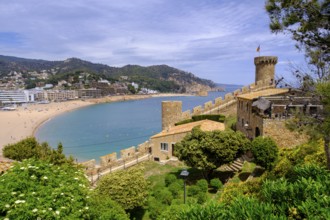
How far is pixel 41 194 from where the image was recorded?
516 cm

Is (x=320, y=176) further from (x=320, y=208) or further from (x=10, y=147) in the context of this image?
(x=10, y=147)

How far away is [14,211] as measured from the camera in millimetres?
4629

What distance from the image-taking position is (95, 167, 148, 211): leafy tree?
1177 cm

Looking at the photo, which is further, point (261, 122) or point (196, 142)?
point (261, 122)

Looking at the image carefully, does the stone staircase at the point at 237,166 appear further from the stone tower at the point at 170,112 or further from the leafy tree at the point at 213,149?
the stone tower at the point at 170,112

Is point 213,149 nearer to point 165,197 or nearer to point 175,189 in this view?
point 175,189

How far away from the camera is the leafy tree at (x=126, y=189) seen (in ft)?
38.6

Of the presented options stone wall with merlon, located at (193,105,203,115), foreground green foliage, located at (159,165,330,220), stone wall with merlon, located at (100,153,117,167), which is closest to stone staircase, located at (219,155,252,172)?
stone wall with merlon, located at (100,153,117,167)

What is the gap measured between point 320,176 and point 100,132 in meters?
54.8

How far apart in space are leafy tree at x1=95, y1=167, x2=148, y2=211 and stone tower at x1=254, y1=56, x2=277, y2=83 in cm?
2758

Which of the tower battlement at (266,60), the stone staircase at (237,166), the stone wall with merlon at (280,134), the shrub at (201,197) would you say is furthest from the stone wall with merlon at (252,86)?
the shrub at (201,197)

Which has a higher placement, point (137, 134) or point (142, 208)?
point (142, 208)

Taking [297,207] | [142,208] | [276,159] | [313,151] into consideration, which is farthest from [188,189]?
[297,207]

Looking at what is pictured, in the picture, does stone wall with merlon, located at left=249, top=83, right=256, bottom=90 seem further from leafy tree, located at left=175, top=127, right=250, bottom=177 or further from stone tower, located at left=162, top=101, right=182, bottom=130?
leafy tree, located at left=175, top=127, right=250, bottom=177
